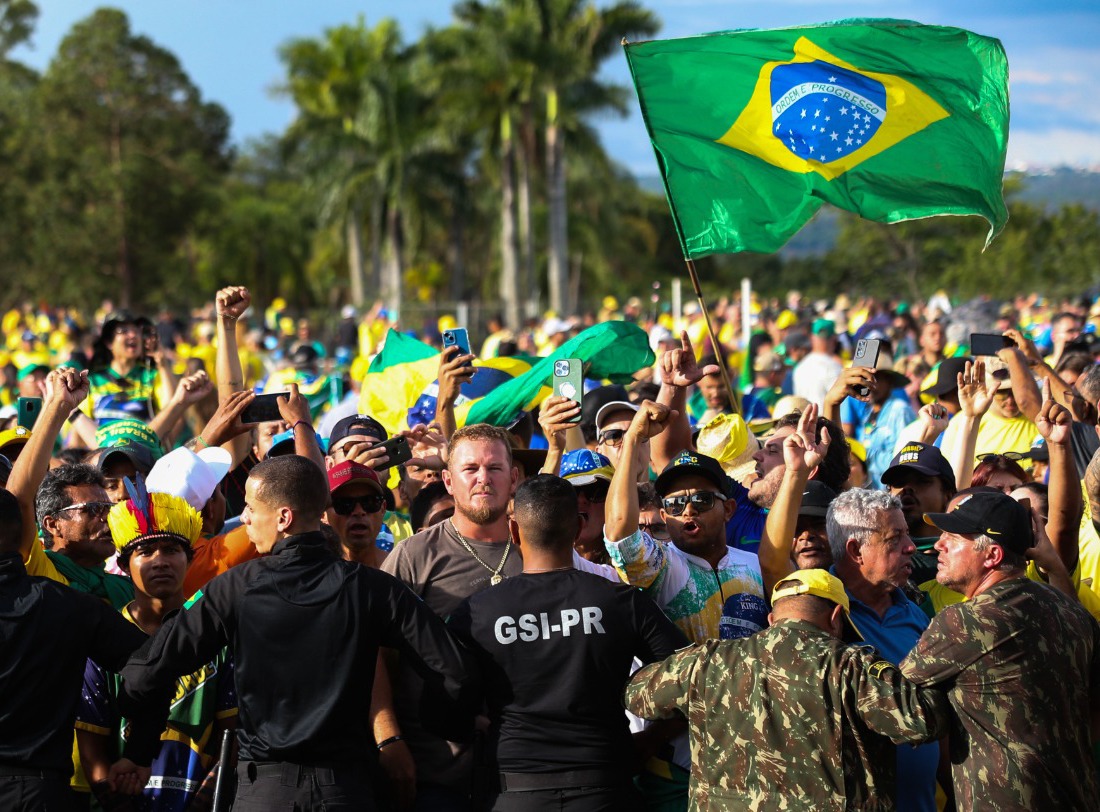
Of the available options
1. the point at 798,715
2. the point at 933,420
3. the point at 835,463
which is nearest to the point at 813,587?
the point at 798,715

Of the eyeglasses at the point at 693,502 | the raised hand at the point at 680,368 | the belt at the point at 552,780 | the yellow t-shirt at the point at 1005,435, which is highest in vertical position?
the raised hand at the point at 680,368

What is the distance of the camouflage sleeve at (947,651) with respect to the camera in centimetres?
418

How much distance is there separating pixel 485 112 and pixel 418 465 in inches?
1497

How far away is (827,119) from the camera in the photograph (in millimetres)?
7652

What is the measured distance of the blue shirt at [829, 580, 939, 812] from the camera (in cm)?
468

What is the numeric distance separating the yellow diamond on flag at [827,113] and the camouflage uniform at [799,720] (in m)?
4.08

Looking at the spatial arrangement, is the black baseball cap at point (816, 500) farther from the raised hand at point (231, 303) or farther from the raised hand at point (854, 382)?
the raised hand at point (231, 303)

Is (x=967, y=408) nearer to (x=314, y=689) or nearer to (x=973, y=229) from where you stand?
(x=314, y=689)

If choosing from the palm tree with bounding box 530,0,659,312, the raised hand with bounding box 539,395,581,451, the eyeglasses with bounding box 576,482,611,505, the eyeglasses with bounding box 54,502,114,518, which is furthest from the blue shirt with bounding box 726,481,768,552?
the palm tree with bounding box 530,0,659,312

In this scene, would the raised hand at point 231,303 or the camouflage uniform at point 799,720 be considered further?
the raised hand at point 231,303

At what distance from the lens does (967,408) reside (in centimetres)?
693

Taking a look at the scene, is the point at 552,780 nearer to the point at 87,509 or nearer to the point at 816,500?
the point at 816,500

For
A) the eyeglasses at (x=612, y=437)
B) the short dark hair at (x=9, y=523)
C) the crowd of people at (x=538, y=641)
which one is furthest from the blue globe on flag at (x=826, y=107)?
the short dark hair at (x=9, y=523)

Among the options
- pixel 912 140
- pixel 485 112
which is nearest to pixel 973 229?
pixel 485 112
